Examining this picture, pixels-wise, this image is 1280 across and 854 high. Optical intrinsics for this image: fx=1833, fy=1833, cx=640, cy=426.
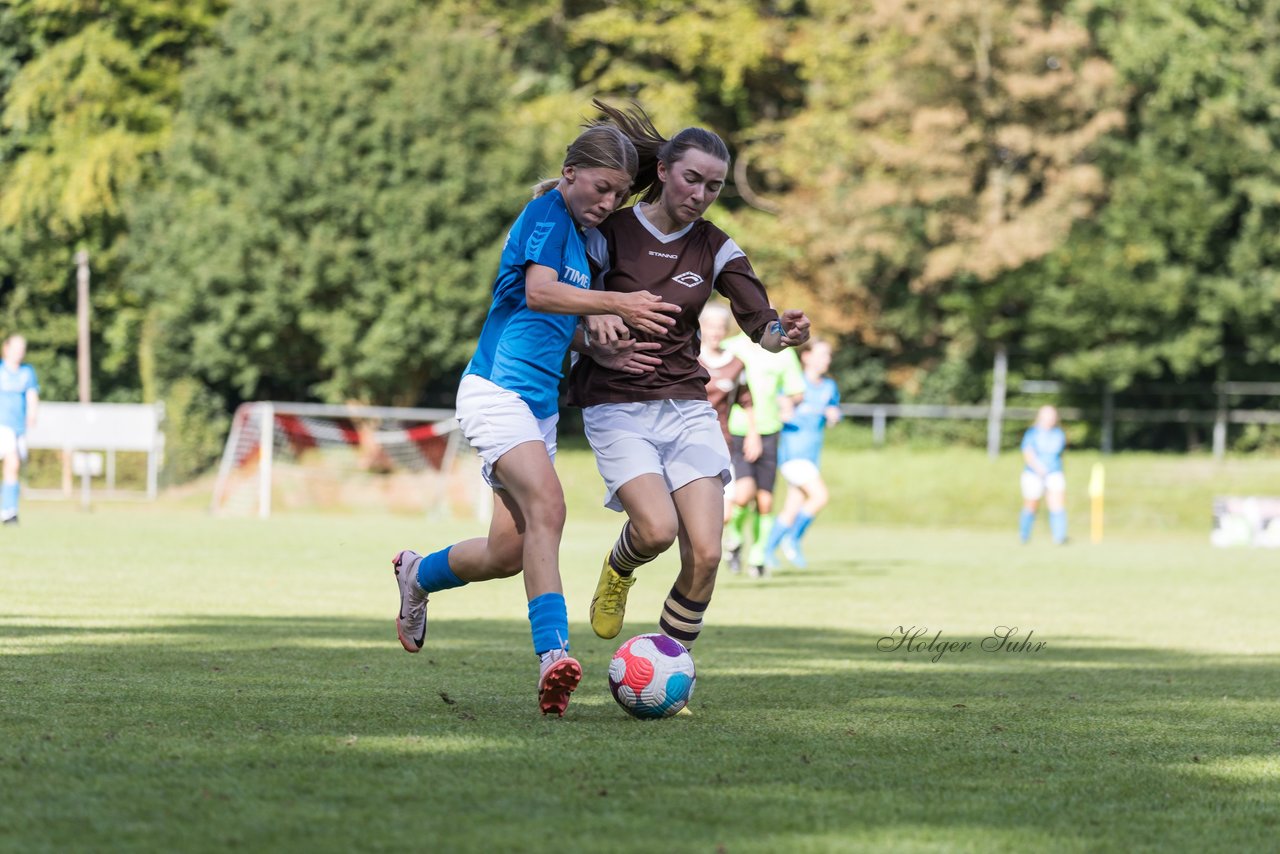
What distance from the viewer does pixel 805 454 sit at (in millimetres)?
18734

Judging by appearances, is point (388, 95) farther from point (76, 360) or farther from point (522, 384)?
point (522, 384)

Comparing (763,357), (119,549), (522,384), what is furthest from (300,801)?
(119,549)

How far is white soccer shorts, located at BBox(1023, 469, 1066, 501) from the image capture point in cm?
2654

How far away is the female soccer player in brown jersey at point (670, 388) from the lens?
6715 millimetres

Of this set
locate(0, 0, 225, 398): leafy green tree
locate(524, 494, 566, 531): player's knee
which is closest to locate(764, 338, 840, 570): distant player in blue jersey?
locate(524, 494, 566, 531): player's knee

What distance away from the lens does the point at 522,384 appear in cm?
665

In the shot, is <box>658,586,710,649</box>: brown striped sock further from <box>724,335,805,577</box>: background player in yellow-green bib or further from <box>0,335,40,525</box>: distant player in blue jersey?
<box>0,335,40,525</box>: distant player in blue jersey

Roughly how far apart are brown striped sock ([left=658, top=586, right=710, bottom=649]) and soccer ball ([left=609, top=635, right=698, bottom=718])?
445mm

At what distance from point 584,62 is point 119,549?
1207 inches

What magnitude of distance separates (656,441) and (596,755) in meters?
1.72

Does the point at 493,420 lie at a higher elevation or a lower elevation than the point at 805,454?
higher

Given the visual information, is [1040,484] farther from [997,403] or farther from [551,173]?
[997,403]

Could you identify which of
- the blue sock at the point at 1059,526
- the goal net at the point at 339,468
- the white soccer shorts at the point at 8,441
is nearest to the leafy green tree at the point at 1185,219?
the blue sock at the point at 1059,526

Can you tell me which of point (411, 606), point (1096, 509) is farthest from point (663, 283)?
point (1096, 509)
